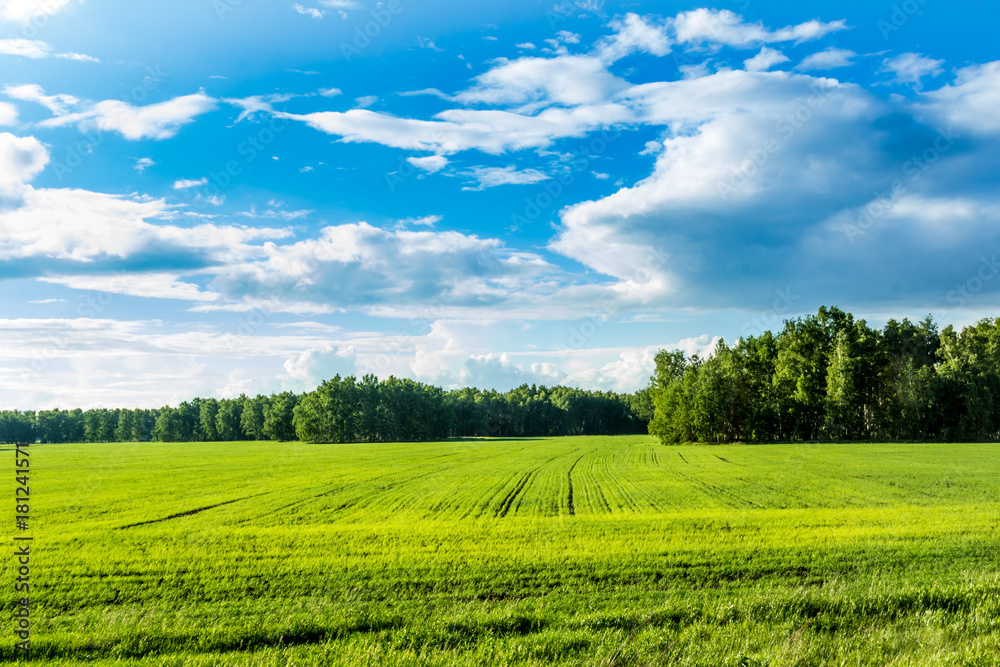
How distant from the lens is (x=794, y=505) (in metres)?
26.6

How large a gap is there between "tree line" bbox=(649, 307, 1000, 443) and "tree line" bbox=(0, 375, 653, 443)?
202ft

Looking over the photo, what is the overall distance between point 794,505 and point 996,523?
7.53 metres

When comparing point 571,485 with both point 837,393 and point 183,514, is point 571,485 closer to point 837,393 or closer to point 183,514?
point 183,514

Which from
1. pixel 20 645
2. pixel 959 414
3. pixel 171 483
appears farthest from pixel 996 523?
pixel 959 414

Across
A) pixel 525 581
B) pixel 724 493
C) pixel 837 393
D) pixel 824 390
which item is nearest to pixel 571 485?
pixel 724 493

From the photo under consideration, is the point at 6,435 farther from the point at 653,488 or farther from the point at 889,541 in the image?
the point at 889,541

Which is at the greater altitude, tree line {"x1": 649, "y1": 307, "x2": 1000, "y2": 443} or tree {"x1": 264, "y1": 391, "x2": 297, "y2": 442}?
tree line {"x1": 649, "y1": 307, "x2": 1000, "y2": 443}

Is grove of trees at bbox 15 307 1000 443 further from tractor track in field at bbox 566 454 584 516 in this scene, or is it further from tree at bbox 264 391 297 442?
tractor track in field at bbox 566 454 584 516

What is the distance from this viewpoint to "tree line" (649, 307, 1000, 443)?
88688 millimetres

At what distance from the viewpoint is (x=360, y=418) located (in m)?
135

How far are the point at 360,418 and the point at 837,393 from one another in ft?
336

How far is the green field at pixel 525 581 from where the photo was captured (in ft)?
32.2

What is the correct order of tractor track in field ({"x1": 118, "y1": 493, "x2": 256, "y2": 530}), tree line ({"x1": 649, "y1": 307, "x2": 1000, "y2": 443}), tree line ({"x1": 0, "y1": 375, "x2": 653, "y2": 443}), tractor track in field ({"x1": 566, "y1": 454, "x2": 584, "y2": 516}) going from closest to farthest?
tractor track in field ({"x1": 118, "y1": 493, "x2": 256, "y2": 530})
tractor track in field ({"x1": 566, "y1": 454, "x2": 584, "y2": 516})
tree line ({"x1": 649, "y1": 307, "x2": 1000, "y2": 443})
tree line ({"x1": 0, "y1": 375, "x2": 653, "y2": 443})

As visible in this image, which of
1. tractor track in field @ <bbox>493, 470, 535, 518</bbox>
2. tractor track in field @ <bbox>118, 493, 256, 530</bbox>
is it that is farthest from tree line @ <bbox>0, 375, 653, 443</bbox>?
tractor track in field @ <bbox>118, 493, 256, 530</bbox>
